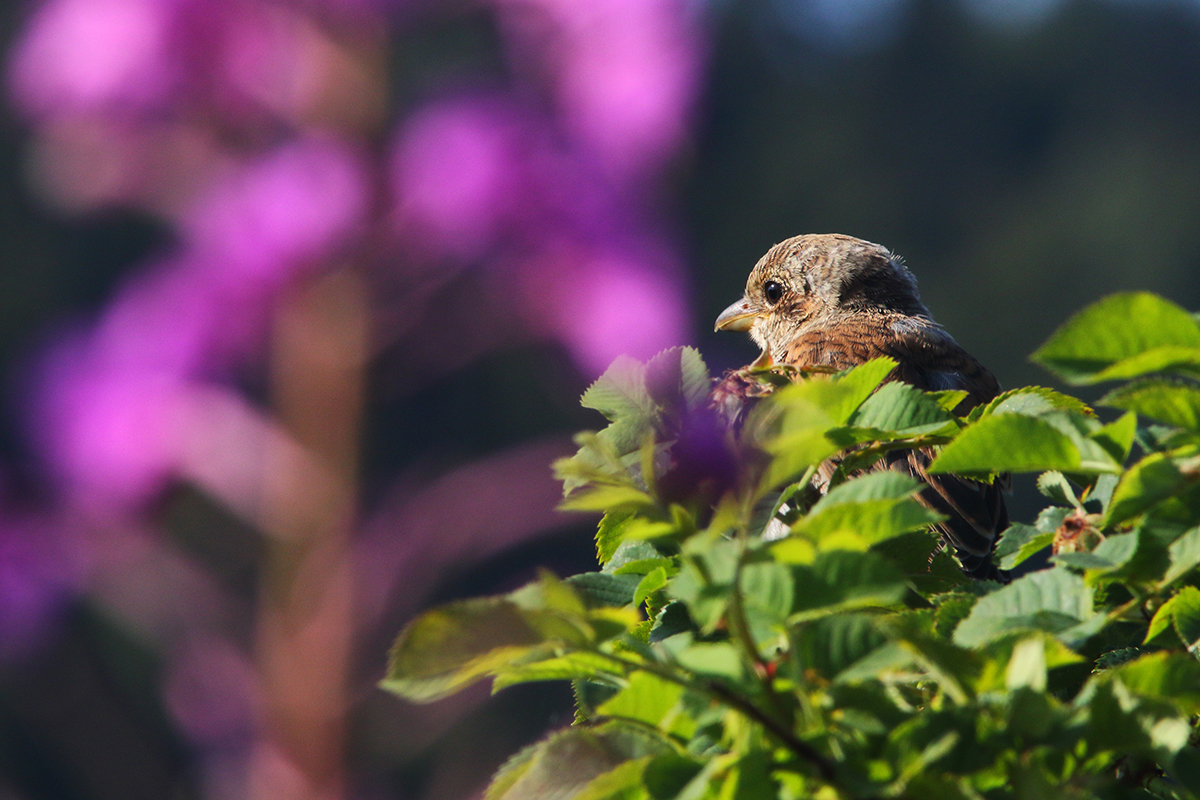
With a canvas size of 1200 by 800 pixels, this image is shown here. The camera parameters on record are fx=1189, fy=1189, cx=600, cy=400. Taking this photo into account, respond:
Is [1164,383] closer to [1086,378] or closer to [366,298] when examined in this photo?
[1086,378]

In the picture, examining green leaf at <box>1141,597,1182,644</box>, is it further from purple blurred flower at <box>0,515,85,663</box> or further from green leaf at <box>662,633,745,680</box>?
purple blurred flower at <box>0,515,85,663</box>

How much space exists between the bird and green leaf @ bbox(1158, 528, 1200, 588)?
1.45 m

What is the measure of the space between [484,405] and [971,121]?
1322 inches

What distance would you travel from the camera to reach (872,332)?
3295mm

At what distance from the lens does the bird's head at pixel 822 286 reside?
3641 mm

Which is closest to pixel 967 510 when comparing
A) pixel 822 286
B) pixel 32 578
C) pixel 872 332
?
pixel 872 332

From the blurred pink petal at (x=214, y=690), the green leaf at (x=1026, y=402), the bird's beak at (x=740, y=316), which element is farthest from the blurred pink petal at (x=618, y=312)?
the green leaf at (x=1026, y=402)

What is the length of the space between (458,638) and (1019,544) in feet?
2.15

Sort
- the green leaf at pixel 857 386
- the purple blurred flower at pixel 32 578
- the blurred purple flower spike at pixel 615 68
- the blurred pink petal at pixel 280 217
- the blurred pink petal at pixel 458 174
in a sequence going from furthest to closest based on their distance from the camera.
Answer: the purple blurred flower at pixel 32 578 → the blurred purple flower spike at pixel 615 68 → the blurred pink petal at pixel 458 174 → the blurred pink petal at pixel 280 217 → the green leaf at pixel 857 386

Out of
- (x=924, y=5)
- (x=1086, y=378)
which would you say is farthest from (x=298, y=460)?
(x=924, y=5)

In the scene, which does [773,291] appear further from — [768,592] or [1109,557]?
[768,592]

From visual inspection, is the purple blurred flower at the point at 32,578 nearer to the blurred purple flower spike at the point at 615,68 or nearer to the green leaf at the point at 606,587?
the blurred purple flower spike at the point at 615,68

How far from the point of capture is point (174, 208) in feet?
12.1

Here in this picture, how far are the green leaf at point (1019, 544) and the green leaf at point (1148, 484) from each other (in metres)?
0.22
